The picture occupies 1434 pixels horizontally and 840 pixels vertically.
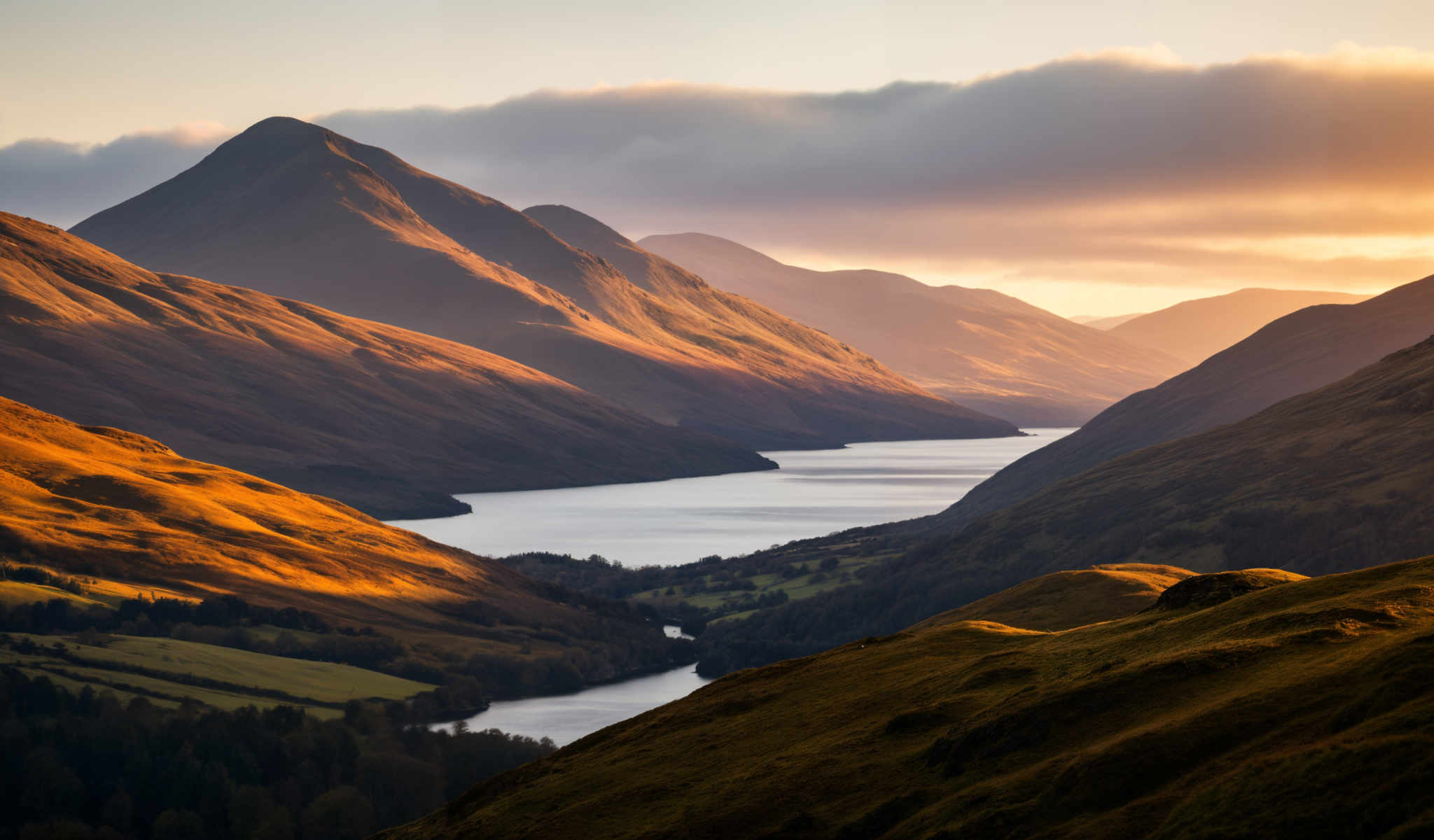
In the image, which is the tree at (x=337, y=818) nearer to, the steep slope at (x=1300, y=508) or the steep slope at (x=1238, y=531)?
the steep slope at (x=1238, y=531)

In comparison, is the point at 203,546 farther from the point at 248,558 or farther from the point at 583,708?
the point at 583,708

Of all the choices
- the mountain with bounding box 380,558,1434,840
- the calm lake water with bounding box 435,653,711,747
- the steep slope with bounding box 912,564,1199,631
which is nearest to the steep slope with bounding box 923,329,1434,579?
the calm lake water with bounding box 435,653,711,747

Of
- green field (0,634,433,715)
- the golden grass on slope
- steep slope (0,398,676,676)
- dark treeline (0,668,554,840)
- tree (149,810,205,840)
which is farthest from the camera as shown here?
steep slope (0,398,676,676)

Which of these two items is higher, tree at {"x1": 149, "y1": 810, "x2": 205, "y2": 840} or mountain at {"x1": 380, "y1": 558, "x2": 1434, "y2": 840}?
mountain at {"x1": 380, "y1": 558, "x2": 1434, "y2": 840}

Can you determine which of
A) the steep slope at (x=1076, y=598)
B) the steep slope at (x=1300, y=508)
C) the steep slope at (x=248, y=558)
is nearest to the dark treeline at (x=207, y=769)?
the steep slope at (x=1076, y=598)

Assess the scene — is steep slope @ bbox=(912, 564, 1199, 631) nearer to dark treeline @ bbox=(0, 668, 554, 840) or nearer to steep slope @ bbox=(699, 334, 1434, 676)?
dark treeline @ bbox=(0, 668, 554, 840)
